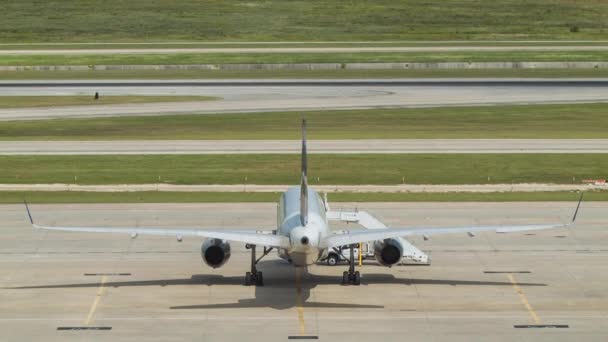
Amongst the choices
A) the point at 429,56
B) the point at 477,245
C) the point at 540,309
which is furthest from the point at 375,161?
the point at 429,56

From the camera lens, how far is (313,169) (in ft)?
253

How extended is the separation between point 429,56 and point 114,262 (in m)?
105

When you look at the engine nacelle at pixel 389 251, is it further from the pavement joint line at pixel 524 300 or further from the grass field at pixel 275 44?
the grass field at pixel 275 44

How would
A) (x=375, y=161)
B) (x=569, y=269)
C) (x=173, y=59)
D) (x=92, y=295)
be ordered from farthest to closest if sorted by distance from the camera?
(x=173, y=59) < (x=375, y=161) < (x=569, y=269) < (x=92, y=295)

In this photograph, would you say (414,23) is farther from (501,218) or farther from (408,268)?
(408,268)

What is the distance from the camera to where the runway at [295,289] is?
41062mm

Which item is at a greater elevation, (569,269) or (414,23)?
(414,23)

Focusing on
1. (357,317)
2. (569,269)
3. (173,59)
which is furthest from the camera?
(173,59)

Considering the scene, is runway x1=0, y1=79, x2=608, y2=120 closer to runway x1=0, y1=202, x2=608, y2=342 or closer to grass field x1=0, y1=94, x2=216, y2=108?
grass field x1=0, y1=94, x2=216, y2=108

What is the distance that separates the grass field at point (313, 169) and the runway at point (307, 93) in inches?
1094

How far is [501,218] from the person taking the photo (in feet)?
203

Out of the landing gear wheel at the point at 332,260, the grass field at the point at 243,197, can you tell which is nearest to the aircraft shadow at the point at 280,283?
the landing gear wheel at the point at 332,260

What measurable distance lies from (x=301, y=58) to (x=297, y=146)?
63.7m

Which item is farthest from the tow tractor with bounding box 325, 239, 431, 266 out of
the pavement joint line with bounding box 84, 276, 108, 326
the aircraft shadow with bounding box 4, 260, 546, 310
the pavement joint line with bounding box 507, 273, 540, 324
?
the pavement joint line with bounding box 84, 276, 108, 326
